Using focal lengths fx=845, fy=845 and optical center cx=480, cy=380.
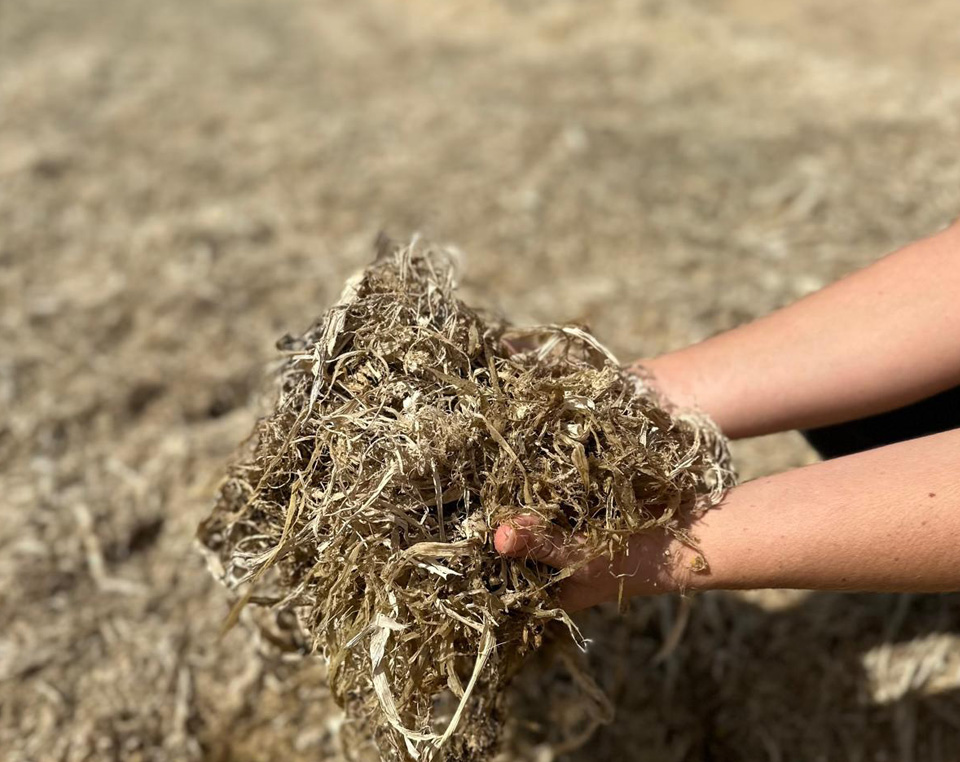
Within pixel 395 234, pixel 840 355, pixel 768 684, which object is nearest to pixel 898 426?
pixel 840 355

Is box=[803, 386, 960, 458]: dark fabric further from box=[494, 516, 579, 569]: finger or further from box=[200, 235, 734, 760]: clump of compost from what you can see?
box=[494, 516, 579, 569]: finger

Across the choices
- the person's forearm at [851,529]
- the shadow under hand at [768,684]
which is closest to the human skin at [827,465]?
the person's forearm at [851,529]

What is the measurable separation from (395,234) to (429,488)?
1.88 m

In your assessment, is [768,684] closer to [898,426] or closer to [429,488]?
[898,426]

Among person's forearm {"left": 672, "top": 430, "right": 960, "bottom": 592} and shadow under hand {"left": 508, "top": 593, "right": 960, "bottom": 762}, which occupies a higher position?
person's forearm {"left": 672, "top": 430, "right": 960, "bottom": 592}

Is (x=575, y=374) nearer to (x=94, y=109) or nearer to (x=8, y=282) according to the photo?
(x=8, y=282)

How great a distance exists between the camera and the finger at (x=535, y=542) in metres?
0.95

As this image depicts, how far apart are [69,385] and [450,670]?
1586 millimetres

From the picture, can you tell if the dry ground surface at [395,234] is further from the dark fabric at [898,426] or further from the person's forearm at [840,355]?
the person's forearm at [840,355]

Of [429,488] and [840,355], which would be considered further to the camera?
[840,355]

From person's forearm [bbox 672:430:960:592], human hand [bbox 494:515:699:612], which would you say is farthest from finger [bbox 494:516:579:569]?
person's forearm [bbox 672:430:960:592]

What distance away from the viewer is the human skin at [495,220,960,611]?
940mm

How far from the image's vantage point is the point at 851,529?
94cm

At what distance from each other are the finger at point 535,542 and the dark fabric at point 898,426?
1.74 ft
